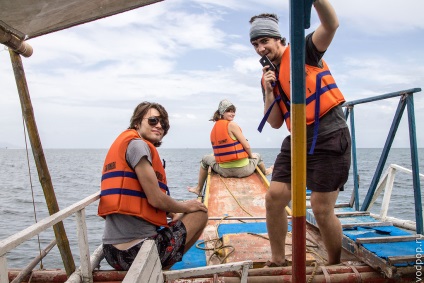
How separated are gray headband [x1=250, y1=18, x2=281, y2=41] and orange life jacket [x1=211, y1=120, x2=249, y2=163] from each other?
4.65 meters

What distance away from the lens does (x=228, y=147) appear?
7242 millimetres

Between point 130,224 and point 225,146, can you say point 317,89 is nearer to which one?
point 130,224

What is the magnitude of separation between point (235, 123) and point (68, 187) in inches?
660

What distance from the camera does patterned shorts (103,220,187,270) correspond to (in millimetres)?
2557

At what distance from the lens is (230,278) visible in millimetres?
2527

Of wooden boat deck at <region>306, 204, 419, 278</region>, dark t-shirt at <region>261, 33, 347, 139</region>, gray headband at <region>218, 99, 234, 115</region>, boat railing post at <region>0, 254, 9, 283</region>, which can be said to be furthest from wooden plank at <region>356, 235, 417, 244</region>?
gray headband at <region>218, 99, 234, 115</region>

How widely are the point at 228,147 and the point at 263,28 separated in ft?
15.5

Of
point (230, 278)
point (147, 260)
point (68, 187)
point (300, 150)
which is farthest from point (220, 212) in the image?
point (68, 187)

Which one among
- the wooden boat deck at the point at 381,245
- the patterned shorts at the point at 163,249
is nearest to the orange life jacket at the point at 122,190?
the patterned shorts at the point at 163,249

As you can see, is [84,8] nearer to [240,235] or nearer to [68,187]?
[240,235]

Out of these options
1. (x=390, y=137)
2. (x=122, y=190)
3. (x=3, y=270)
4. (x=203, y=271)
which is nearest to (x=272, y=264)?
(x=203, y=271)

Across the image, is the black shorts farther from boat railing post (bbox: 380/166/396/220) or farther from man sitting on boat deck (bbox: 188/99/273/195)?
man sitting on boat deck (bbox: 188/99/273/195)

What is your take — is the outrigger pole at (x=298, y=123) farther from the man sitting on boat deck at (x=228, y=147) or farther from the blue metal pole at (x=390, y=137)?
the man sitting on boat deck at (x=228, y=147)

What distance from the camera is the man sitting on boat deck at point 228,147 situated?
727cm
